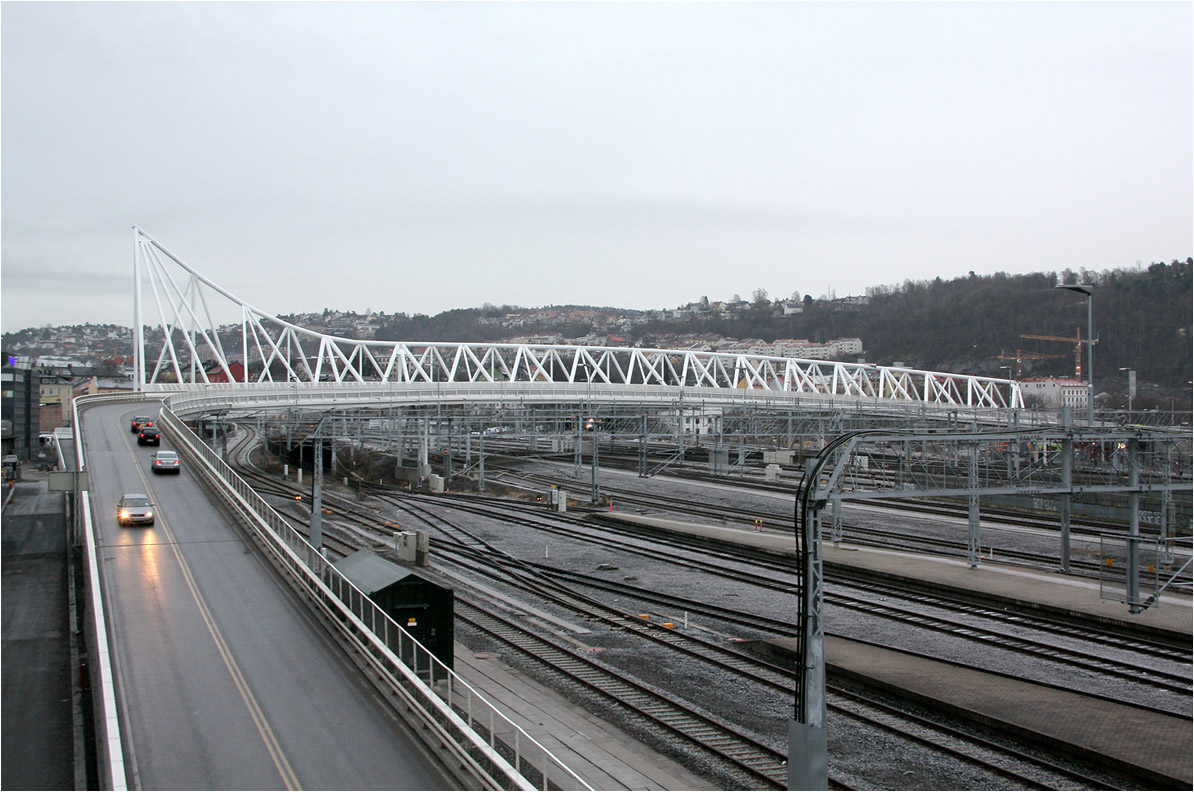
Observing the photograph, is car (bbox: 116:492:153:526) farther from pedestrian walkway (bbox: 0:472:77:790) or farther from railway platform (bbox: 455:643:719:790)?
railway platform (bbox: 455:643:719:790)

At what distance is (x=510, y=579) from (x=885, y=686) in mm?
13338

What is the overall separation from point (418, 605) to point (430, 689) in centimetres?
329

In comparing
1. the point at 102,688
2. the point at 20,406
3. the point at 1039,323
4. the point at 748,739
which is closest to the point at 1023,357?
the point at 1039,323

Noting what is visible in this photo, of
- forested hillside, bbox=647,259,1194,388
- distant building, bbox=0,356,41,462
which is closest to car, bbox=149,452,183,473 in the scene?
distant building, bbox=0,356,41,462

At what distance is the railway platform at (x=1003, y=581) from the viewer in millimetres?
22438

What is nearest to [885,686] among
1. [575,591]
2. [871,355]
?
[575,591]

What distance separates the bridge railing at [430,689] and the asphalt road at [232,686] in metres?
0.37

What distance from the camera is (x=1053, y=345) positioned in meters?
144

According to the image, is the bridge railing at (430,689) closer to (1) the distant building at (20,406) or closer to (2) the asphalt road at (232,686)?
(2) the asphalt road at (232,686)

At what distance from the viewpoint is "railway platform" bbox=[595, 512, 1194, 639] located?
22438 millimetres

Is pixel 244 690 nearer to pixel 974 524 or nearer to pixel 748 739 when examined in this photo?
pixel 748 739

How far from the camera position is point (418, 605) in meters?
15.9

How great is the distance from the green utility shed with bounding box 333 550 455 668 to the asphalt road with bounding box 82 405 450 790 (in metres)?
1.10

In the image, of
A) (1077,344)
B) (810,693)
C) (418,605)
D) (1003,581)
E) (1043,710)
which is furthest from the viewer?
(1077,344)
